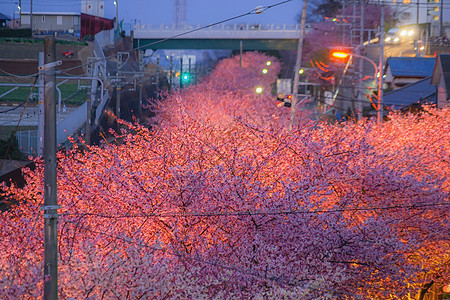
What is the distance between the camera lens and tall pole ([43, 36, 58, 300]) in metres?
8.60

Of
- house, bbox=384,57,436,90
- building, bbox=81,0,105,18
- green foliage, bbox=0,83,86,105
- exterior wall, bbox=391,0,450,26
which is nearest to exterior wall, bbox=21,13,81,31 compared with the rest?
building, bbox=81,0,105,18

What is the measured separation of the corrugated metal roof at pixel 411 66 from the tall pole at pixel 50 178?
137ft

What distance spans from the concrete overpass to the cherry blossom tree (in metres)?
64.7

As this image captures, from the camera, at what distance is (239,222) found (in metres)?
12.1

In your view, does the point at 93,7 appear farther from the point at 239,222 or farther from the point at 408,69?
the point at 239,222

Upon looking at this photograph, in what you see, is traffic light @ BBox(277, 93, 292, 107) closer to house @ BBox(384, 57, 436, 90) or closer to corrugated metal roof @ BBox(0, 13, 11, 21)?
house @ BBox(384, 57, 436, 90)

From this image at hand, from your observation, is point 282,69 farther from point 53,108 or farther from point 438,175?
point 53,108

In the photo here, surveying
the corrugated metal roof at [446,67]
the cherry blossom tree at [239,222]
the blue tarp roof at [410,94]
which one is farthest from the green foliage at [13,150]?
the blue tarp roof at [410,94]

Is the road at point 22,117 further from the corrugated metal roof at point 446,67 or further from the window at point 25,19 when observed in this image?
the window at point 25,19

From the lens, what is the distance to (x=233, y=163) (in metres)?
13.4

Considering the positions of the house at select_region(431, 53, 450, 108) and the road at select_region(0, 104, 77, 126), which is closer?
the road at select_region(0, 104, 77, 126)

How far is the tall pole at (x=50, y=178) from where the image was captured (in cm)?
860

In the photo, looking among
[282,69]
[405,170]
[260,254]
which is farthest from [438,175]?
[282,69]

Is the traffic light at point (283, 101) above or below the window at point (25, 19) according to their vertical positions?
below
